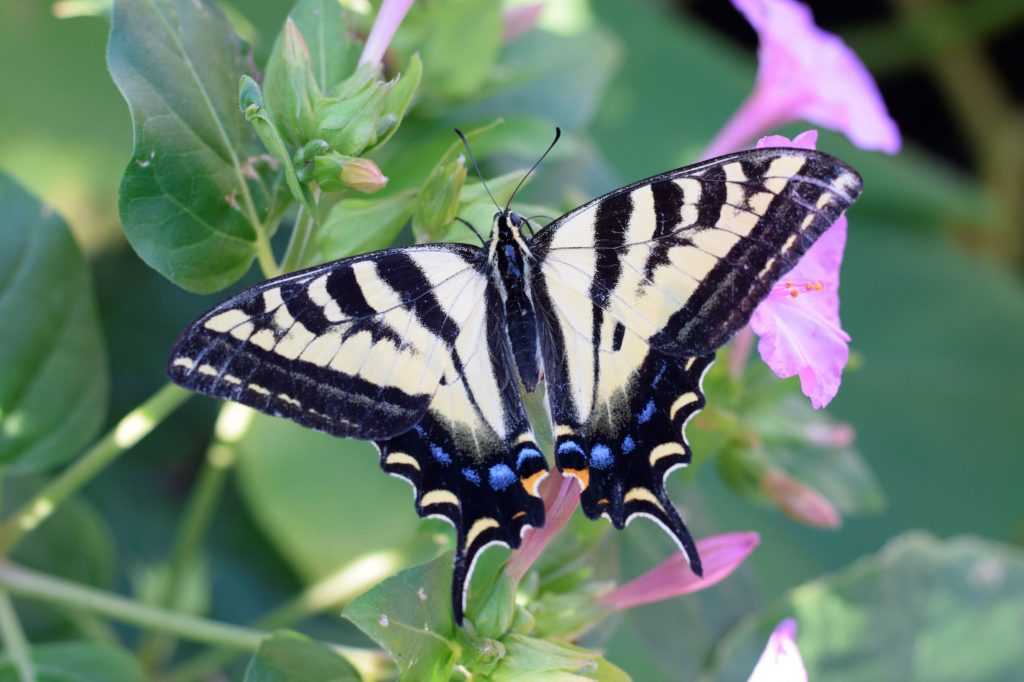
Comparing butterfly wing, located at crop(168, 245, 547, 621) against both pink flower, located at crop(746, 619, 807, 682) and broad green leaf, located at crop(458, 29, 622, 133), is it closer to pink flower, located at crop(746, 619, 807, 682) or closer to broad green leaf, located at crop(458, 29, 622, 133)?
pink flower, located at crop(746, 619, 807, 682)

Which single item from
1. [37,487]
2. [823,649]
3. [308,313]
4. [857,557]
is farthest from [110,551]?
[857,557]

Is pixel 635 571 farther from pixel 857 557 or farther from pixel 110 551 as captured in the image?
pixel 857 557

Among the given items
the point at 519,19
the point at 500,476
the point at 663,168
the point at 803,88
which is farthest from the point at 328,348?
the point at 663,168

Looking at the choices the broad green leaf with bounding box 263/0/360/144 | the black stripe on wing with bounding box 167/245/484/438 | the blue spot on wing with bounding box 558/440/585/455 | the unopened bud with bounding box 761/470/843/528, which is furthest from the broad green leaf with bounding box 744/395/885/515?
the broad green leaf with bounding box 263/0/360/144

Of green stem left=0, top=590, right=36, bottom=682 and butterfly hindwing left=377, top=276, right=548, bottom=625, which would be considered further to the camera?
green stem left=0, top=590, right=36, bottom=682

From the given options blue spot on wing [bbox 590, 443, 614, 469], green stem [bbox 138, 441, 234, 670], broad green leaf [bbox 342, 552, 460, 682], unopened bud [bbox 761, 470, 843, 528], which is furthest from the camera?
green stem [bbox 138, 441, 234, 670]

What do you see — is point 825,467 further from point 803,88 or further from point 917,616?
point 803,88

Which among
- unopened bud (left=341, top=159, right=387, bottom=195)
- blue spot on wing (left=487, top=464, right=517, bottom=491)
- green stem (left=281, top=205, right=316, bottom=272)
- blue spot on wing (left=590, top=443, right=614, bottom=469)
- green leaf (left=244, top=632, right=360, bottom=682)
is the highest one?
unopened bud (left=341, top=159, right=387, bottom=195)
